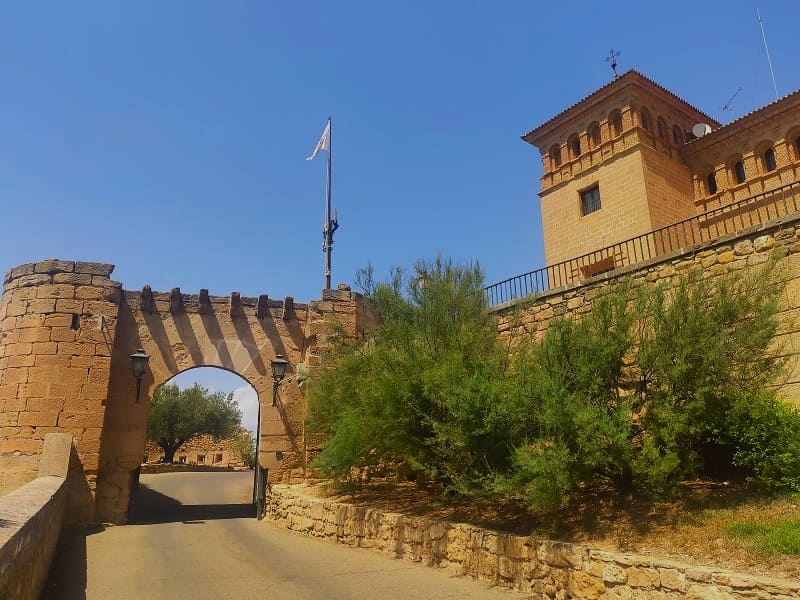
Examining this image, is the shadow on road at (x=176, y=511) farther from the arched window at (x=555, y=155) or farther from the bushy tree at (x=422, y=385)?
the arched window at (x=555, y=155)

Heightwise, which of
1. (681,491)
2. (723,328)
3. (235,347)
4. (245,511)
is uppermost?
(235,347)

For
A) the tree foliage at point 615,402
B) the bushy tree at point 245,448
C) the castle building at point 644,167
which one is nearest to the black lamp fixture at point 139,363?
the tree foliage at point 615,402

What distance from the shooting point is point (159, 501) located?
15109 millimetres

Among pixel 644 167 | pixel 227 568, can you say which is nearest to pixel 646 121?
pixel 644 167

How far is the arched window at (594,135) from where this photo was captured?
762 inches

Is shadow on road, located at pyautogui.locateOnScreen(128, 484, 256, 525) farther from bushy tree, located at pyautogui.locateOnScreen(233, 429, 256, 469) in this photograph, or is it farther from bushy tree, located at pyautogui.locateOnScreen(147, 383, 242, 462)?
bushy tree, located at pyautogui.locateOnScreen(233, 429, 256, 469)

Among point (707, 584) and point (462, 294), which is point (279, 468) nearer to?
point (462, 294)

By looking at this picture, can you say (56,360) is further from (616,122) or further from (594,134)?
(616,122)

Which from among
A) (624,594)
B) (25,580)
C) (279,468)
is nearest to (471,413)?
(624,594)

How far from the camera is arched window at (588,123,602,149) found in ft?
63.5

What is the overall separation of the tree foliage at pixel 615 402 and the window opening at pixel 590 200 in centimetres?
1208

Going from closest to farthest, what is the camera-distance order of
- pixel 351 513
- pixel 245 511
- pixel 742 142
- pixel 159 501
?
pixel 351 513 → pixel 245 511 → pixel 159 501 → pixel 742 142

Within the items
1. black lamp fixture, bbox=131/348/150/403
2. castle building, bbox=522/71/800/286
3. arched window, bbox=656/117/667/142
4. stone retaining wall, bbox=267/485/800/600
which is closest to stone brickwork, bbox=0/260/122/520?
black lamp fixture, bbox=131/348/150/403

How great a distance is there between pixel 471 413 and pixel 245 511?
895cm
